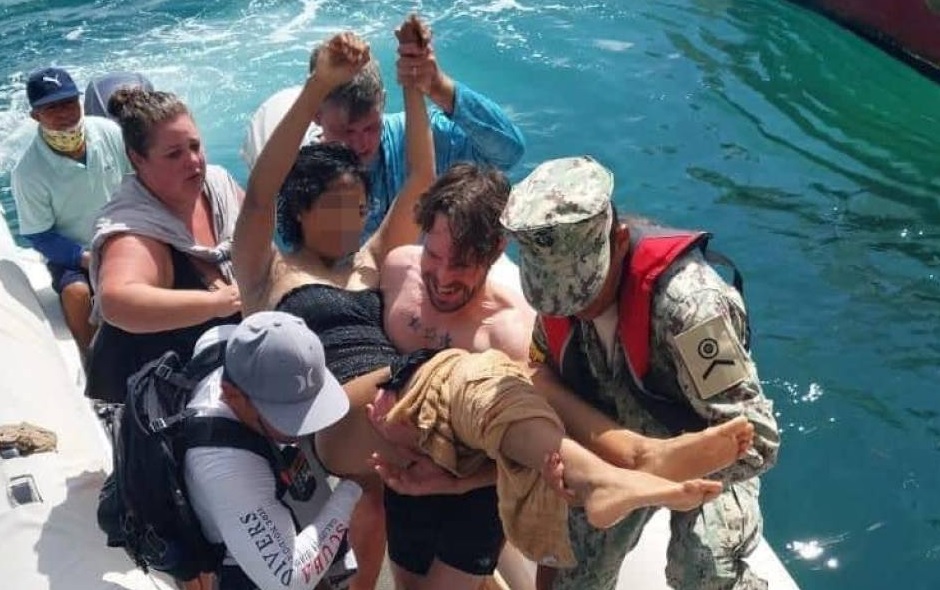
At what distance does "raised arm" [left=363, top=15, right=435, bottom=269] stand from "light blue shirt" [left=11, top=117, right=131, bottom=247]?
4.69ft

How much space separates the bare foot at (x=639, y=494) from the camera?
153 cm

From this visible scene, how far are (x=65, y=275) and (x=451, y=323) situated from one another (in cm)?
195

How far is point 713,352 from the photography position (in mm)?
1632

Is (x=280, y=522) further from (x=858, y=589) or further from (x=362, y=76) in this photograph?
(x=858, y=589)

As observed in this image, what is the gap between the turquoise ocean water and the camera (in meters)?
4.36

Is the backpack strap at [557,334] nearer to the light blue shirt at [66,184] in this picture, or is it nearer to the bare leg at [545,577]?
the bare leg at [545,577]

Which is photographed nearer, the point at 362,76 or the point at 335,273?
the point at 335,273

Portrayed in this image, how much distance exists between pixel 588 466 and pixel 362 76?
144 cm

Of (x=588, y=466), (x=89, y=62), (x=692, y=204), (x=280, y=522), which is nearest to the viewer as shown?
(x=588, y=466)

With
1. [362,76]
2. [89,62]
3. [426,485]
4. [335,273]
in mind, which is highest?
[362,76]

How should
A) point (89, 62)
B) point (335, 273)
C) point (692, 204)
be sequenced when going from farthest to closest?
1. point (89, 62)
2. point (692, 204)
3. point (335, 273)

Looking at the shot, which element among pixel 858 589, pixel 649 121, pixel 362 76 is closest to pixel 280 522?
pixel 362 76

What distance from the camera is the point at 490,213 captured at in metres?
2.02

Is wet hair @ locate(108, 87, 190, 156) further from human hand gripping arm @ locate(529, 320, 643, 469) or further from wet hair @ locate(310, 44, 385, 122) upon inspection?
human hand gripping arm @ locate(529, 320, 643, 469)
